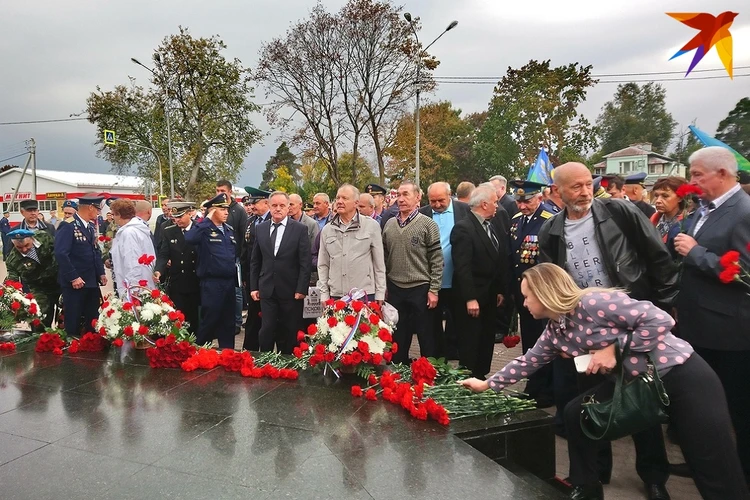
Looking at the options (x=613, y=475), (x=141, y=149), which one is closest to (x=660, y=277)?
(x=613, y=475)

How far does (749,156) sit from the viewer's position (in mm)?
7629

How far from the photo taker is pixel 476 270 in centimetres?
493

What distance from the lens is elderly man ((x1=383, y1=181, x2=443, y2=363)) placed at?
5.00 m

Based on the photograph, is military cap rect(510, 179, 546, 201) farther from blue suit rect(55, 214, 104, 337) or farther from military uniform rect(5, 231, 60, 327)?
military uniform rect(5, 231, 60, 327)

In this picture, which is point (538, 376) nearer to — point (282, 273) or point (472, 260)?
point (472, 260)

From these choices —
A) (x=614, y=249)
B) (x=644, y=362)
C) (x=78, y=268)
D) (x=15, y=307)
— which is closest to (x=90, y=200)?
(x=78, y=268)

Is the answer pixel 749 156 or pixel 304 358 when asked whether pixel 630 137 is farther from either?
pixel 304 358

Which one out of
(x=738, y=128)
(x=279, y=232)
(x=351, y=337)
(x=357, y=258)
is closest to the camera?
(x=351, y=337)

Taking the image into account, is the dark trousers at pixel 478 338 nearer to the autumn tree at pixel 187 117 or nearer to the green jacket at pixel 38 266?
the green jacket at pixel 38 266

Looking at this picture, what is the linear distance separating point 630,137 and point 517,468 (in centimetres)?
6505


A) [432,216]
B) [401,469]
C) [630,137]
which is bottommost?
[401,469]

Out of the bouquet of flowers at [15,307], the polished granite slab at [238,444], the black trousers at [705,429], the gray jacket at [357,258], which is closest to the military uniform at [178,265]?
the bouquet of flowers at [15,307]

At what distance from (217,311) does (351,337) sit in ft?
8.72

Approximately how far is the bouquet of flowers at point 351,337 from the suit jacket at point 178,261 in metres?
3.05
